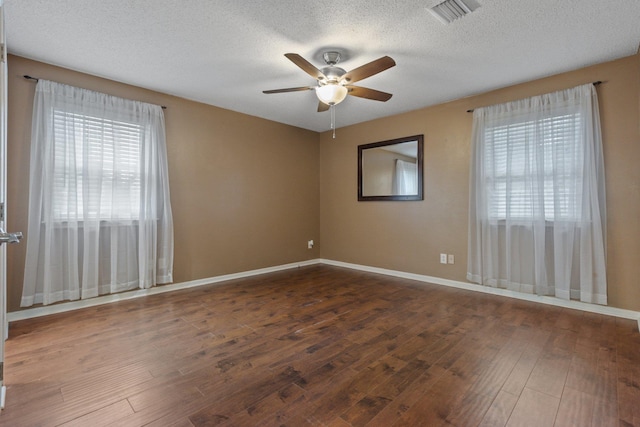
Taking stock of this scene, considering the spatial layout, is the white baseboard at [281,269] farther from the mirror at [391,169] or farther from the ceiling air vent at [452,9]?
the ceiling air vent at [452,9]

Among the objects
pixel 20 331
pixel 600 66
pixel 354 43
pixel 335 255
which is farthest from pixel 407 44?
pixel 20 331

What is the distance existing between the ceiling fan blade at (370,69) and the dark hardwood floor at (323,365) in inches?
85.7

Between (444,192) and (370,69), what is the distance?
2.21m

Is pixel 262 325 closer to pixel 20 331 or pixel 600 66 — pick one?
pixel 20 331

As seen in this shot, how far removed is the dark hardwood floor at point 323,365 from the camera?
4.97ft

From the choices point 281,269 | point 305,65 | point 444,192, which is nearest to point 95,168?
point 305,65

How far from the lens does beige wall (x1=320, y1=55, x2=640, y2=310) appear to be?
2.79m

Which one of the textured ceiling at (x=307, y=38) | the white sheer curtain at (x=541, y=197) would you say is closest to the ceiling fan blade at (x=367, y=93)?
the textured ceiling at (x=307, y=38)

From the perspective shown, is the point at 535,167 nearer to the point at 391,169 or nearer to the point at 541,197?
the point at 541,197

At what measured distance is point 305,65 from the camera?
240 centimetres

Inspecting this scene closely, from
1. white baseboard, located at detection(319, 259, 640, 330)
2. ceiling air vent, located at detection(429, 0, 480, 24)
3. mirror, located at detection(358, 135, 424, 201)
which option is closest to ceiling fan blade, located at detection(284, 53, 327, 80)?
ceiling air vent, located at detection(429, 0, 480, 24)

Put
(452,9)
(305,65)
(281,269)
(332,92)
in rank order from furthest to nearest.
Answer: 1. (281,269)
2. (332,92)
3. (305,65)
4. (452,9)

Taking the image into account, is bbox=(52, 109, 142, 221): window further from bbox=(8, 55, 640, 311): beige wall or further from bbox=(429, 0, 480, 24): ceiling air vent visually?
bbox=(429, 0, 480, 24): ceiling air vent

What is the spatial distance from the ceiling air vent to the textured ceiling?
61 millimetres
